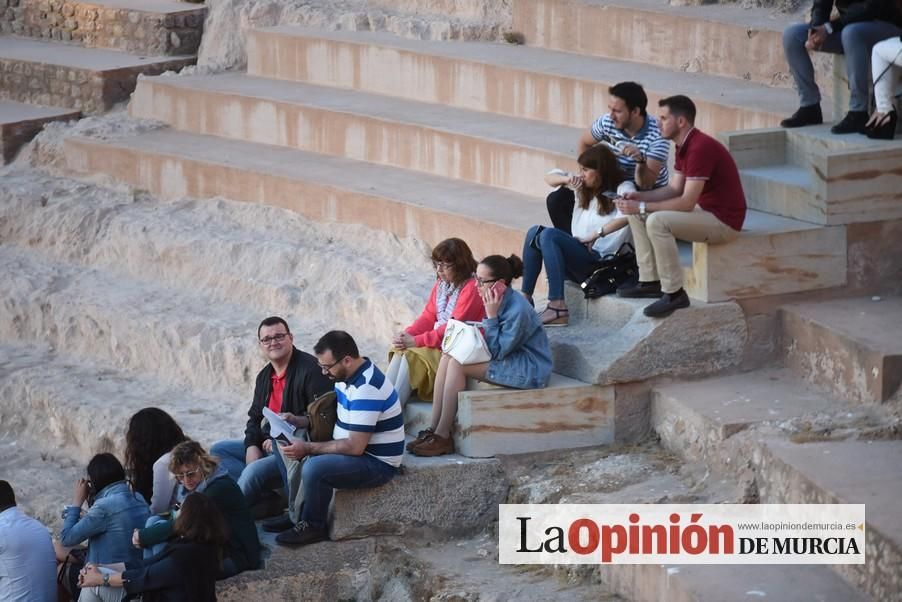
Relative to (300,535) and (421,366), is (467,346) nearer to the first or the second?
(421,366)

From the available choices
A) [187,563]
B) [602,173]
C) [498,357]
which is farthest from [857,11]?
[187,563]

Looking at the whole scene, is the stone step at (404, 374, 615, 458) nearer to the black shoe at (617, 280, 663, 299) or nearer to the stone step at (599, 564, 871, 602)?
the black shoe at (617, 280, 663, 299)

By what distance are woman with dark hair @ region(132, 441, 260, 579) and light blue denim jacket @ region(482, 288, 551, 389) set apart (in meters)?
1.58

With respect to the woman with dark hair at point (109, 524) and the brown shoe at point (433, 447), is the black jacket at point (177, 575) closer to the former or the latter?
the woman with dark hair at point (109, 524)

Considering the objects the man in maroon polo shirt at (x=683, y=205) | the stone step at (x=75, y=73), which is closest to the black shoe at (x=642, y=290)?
the man in maroon polo shirt at (x=683, y=205)

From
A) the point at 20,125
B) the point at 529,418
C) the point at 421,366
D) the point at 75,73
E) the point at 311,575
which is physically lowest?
the point at 311,575

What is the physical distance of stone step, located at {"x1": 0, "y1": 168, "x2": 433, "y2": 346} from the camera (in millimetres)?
11438

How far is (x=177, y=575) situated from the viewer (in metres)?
7.21

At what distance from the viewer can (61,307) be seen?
12734 millimetres

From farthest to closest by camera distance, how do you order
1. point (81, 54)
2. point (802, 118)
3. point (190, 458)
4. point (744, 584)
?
point (81, 54) < point (802, 118) < point (190, 458) < point (744, 584)

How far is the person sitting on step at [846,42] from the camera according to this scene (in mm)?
9156

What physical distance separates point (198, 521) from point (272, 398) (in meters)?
1.37

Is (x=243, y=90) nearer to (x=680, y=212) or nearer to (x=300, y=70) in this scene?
(x=300, y=70)

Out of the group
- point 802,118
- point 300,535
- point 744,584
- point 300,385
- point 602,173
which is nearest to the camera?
point 744,584
